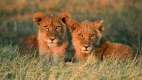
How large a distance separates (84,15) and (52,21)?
17.7ft

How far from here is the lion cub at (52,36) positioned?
947 cm

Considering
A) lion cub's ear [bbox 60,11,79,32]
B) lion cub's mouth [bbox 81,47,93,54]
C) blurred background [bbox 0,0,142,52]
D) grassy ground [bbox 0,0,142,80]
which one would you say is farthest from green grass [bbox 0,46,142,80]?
blurred background [bbox 0,0,142,52]

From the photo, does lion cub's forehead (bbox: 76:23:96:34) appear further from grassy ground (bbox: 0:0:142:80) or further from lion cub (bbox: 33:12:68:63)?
grassy ground (bbox: 0:0:142:80)

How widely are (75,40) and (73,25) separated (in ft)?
0.63

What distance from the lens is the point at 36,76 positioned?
8.30m

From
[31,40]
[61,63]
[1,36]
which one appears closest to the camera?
[61,63]

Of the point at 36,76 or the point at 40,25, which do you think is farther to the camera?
the point at 40,25

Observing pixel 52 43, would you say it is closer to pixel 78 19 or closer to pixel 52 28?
pixel 52 28

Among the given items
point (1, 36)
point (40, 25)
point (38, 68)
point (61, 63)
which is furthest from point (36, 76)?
point (1, 36)

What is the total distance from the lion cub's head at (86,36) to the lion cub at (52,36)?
14 centimetres

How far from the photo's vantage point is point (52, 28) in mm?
9531

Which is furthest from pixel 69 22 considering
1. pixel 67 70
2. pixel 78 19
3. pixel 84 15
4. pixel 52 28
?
pixel 84 15

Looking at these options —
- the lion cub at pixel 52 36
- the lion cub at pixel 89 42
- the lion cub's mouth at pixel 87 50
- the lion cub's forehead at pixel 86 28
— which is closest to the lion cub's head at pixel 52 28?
the lion cub at pixel 52 36

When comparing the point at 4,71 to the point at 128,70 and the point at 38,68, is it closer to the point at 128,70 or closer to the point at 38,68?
the point at 38,68
